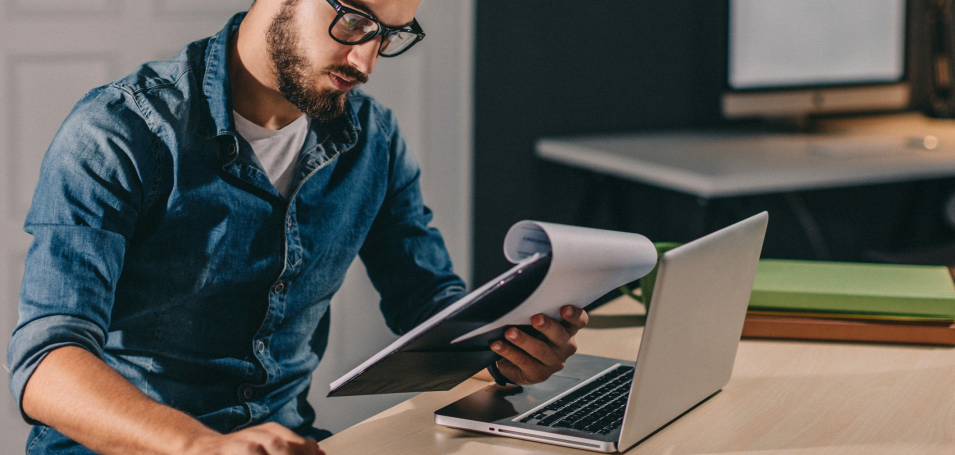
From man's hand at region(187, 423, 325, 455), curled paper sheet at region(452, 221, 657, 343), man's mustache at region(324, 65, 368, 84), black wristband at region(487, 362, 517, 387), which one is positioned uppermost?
man's mustache at region(324, 65, 368, 84)

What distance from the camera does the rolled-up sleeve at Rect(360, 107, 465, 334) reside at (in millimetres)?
1283

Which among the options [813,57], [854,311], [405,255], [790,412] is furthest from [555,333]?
[813,57]

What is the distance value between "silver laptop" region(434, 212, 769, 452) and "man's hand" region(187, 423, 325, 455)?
0.24 metres

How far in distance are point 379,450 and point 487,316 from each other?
0.17m

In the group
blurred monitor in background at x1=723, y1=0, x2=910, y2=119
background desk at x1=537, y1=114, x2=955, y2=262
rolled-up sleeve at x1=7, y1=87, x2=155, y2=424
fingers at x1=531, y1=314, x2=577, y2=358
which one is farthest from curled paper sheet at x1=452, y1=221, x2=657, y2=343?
blurred monitor in background at x1=723, y1=0, x2=910, y2=119

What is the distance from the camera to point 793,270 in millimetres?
1339

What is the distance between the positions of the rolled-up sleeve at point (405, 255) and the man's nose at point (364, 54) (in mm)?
195

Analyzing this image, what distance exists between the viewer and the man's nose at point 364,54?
Result: 44.3 inches

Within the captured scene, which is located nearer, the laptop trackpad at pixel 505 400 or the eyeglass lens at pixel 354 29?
the laptop trackpad at pixel 505 400

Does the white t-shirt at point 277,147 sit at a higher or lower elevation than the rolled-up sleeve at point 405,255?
higher

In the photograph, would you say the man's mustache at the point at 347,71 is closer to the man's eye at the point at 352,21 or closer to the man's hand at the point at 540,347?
the man's eye at the point at 352,21

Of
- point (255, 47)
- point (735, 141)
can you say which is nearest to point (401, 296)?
point (255, 47)

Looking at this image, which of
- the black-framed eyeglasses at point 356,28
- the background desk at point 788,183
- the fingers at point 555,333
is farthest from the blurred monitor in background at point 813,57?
the fingers at point 555,333

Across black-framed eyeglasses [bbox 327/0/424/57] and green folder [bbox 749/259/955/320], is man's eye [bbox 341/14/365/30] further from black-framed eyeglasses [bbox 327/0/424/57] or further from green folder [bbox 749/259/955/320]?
green folder [bbox 749/259/955/320]
